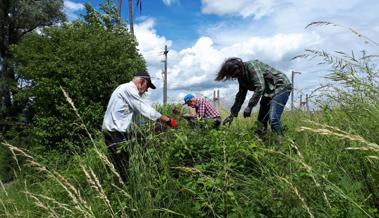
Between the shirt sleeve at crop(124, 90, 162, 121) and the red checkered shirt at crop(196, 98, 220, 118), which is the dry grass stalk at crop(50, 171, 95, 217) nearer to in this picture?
the shirt sleeve at crop(124, 90, 162, 121)

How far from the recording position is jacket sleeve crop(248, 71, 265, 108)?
234 inches

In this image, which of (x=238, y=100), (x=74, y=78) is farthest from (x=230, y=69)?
(x=74, y=78)

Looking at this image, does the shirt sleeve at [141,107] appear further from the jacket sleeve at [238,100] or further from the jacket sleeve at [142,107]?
the jacket sleeve at [238,100]

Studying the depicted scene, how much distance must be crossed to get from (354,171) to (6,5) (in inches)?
1017

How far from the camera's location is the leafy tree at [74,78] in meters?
11.9

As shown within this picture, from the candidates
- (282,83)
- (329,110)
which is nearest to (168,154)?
(329,110)

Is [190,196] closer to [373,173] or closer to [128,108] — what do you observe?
[373,173]

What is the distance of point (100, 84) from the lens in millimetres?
12570

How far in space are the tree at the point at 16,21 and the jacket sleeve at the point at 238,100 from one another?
64.5ft

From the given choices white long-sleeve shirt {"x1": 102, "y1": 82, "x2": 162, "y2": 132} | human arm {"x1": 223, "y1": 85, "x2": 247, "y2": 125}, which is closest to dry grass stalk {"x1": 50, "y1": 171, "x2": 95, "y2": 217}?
white long-sleeve shirt {"x1": 102, "y1": 82, "x2": 162, "y2": 132}

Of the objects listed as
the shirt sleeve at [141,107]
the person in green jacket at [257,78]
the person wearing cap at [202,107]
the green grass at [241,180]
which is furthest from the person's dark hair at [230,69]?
the person wearing cap at [202,107]

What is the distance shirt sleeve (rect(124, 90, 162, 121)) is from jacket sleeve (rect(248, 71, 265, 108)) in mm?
1309

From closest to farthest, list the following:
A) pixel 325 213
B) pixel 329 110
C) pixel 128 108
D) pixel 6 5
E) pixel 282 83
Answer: pixel 325 213 → pixel 329 110 → pixel 128 108 → pixel 282 83 → pixel 6 5

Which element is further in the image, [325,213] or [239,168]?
[239,168]
